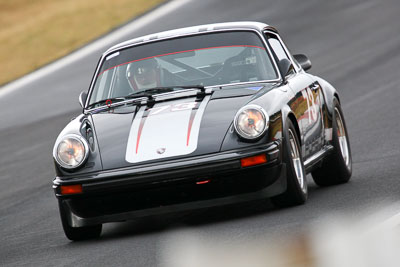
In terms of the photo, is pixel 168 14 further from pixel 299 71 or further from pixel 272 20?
pixel 299 71

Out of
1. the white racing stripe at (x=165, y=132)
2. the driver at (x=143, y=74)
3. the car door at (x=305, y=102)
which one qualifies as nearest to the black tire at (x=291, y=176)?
the car door at (x=305, y=102)

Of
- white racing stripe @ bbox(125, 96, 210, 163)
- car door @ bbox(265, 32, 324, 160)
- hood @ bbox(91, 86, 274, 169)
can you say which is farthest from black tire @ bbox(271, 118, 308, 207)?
white racing stripe @ bbox(125, 96, 210, 163)

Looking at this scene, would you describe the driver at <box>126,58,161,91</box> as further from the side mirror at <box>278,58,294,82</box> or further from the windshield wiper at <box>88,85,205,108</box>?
the side mirror at <box>278,58,294,82</box>

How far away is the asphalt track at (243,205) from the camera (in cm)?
662

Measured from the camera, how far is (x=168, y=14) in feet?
80.3

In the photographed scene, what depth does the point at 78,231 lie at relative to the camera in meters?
7.09

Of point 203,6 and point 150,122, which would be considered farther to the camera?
point 203,6

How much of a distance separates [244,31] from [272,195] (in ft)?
5.85

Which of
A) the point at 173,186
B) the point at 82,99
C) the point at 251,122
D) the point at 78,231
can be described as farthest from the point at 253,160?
the point at 82,99

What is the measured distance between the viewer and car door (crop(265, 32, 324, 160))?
25.2 feet

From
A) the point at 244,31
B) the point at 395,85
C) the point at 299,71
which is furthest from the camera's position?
the point at 395,85

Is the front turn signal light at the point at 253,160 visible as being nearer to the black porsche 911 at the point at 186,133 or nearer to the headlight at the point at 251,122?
the black porsche 911 at the point at 186,133

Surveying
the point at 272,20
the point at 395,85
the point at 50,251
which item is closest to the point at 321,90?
the point at 50,251

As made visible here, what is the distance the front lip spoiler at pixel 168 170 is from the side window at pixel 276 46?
1617 mm
